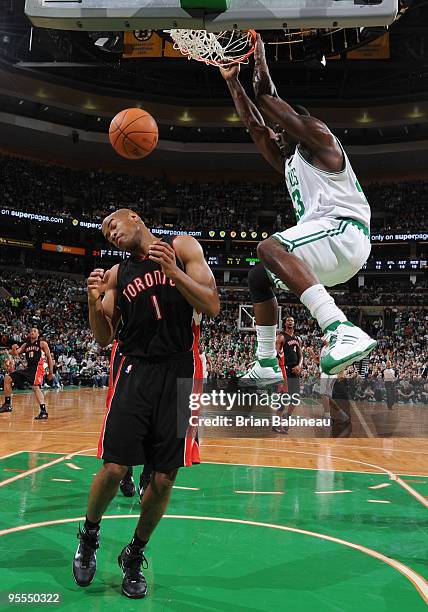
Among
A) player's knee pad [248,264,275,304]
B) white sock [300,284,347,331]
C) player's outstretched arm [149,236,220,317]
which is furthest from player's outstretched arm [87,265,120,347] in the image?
white sock [300,284,347,331]

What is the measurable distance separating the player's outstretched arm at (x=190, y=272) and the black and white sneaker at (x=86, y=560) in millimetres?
1527

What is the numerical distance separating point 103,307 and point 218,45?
2049 mm

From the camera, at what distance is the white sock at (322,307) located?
2924mm

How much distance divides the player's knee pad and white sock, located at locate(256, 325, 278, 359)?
0.60ft

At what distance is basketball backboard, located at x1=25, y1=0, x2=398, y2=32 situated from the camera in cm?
267

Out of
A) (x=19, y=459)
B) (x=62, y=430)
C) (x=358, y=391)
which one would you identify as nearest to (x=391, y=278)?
(x=358, y=391)

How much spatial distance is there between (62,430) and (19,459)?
2.40 m

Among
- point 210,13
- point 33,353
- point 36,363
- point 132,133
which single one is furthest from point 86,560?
point 33,353

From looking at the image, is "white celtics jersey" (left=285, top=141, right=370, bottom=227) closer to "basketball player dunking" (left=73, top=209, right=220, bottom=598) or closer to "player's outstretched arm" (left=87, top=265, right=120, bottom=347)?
"basketball player dunking" (left=73, top=209, right=220, bottom=598)

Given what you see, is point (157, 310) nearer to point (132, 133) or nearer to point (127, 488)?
point (132, 133)

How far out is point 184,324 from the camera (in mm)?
3535

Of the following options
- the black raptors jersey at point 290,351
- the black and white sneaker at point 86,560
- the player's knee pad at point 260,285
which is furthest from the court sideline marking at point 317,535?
the black raptors jersey at point 290,351

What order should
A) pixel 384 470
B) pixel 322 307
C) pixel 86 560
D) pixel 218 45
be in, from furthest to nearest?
1. pixel 384 470
2. pixel 218 45
3. pixel 86 560
4. pixel 322 307

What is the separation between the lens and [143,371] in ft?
11.3
